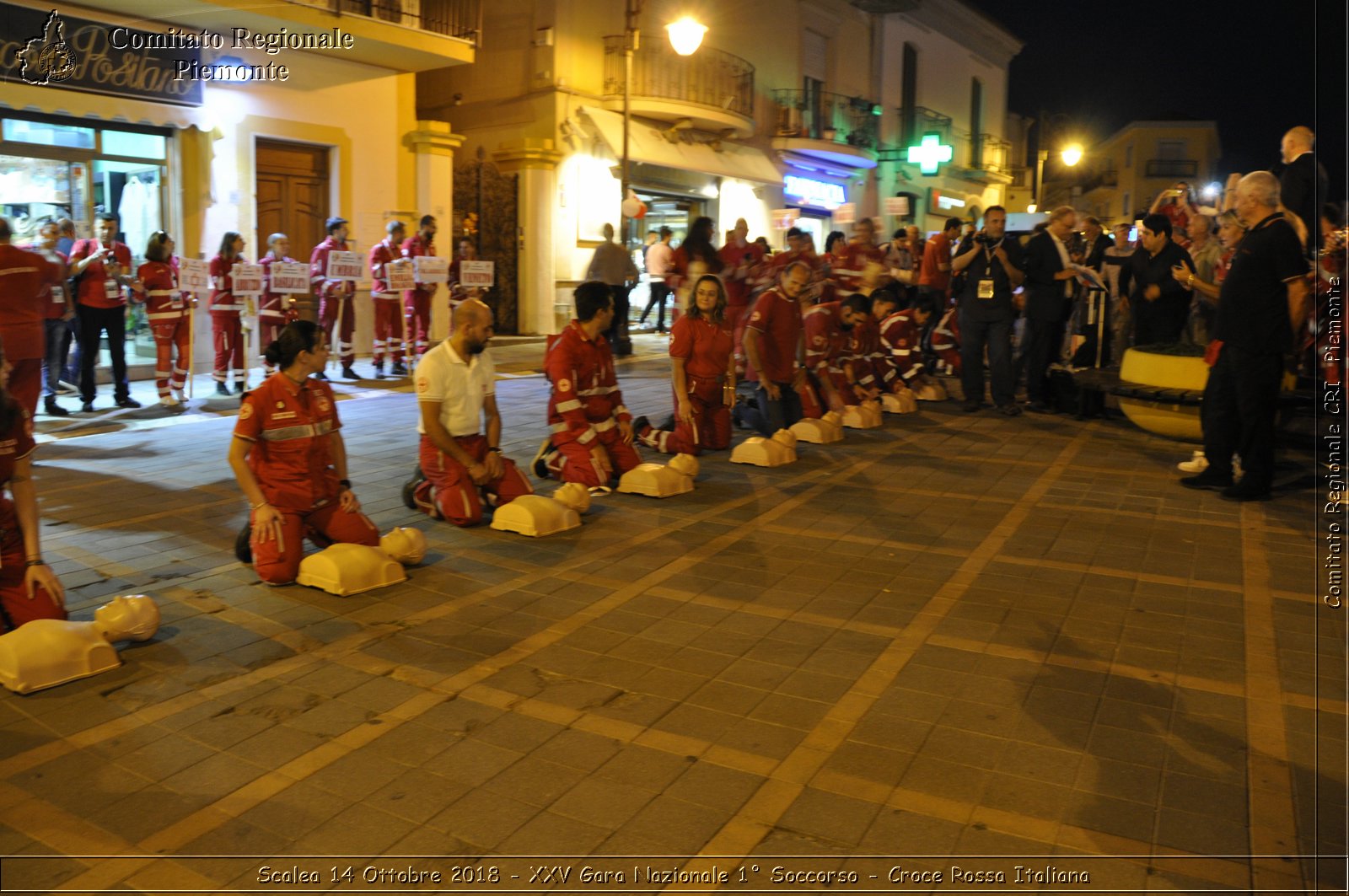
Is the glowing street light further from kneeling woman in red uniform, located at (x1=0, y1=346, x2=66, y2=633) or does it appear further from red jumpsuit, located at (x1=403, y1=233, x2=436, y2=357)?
kneeling woman in red uniform, located at (x1=0, y1=346, x2=66, y2=633)

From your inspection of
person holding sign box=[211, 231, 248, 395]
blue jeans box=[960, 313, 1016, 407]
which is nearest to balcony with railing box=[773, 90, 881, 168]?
blue jeans box=[960, 313, 1016, 407]

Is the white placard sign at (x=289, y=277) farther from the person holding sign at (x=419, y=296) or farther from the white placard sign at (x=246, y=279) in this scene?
the person holding sign at (x=419, y=296)

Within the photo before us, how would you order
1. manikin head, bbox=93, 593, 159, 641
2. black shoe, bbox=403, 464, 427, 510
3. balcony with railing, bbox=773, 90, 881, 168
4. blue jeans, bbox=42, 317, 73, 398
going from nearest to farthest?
manikin head, bbox=93, 593, 159, 641
black shoe, bbox=403, 464, 427, 510
blue jeans, bbox=42, 317, 73, 398
balcony with railing, bbox=773, 90, 881, 168

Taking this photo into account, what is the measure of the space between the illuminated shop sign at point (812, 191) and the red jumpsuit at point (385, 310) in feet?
53.5

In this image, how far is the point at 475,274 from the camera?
16047 millimetres

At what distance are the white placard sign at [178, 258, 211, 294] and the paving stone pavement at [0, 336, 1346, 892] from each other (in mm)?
4784

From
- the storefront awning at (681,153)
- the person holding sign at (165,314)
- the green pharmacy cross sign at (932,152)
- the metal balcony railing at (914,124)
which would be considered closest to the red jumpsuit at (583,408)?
the person holding sign at (165,314)

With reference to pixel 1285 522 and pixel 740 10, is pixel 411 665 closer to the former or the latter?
pixel 1285 522

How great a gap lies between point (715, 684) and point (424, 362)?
334cm

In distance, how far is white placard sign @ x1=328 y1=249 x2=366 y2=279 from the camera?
45.5 ft

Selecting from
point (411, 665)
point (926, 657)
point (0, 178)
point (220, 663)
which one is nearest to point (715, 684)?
point (926, 657)

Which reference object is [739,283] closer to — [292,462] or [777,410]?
[777,410]

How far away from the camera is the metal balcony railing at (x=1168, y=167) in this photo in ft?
238

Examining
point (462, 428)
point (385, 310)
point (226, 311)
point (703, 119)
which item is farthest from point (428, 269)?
point (703, 119)
